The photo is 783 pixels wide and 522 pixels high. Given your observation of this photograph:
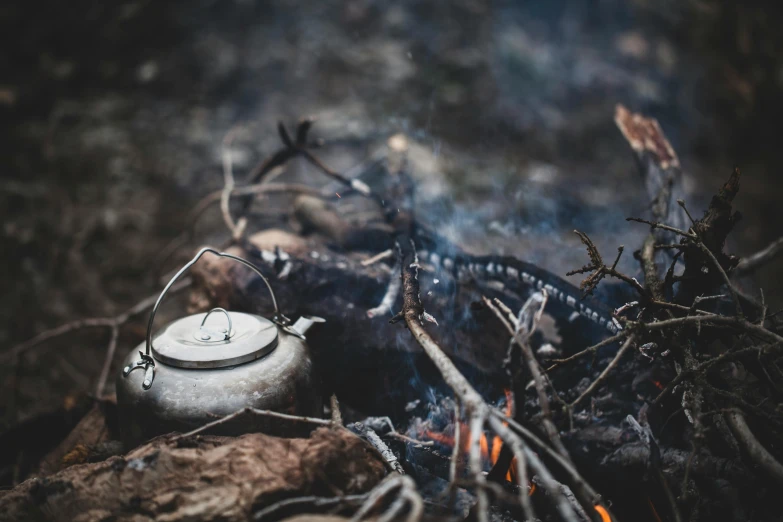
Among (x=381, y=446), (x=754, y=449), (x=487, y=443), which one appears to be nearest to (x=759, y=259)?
(x=754, y=449)

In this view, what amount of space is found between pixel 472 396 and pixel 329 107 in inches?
268

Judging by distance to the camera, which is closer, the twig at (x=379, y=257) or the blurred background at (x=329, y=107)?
the twig at (x=379, y=257)

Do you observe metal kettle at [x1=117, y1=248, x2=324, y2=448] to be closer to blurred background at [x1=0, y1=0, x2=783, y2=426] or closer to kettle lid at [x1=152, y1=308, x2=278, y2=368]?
kettle lid at [x1=152, y1=308, x2=278, y2=368]

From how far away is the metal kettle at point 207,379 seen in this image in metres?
2.17

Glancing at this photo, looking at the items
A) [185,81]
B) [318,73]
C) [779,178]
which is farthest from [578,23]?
[185,81]

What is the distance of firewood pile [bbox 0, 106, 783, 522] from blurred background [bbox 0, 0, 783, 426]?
184cm

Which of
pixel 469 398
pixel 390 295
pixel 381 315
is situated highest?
pixel 390 295

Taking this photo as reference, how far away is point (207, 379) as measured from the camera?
220cm

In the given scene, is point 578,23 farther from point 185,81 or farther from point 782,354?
point 782,354

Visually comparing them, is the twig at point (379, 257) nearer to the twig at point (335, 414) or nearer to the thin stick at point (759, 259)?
the twig at point (335, 414)

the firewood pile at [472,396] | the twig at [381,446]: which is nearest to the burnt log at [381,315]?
the firewood pile at [472,396]

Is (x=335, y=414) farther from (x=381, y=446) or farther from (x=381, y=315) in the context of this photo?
Answer: (x=381, y=315)

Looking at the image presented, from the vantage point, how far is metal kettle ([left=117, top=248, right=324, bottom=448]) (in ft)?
7.13

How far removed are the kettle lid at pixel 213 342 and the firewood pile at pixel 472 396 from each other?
11.0 inches
